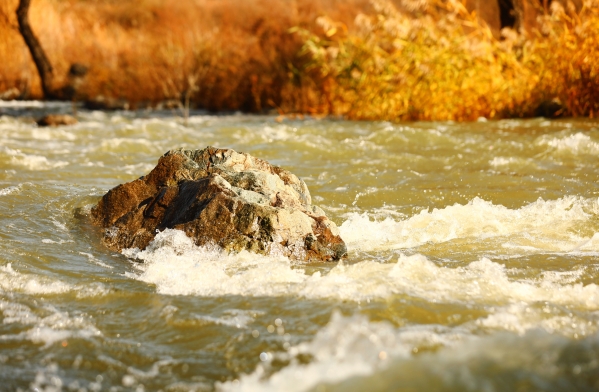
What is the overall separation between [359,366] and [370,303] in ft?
3.43

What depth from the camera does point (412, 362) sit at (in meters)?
2.83

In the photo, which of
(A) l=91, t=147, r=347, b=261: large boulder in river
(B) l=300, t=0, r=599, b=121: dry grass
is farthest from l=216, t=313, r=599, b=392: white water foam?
(B) l=300, t=0, r=599, b=121: dry grass

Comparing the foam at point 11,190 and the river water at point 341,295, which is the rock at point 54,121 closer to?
the river water at point 341,295

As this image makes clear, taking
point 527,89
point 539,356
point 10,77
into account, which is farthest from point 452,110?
point 10,77

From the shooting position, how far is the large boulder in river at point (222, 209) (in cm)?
466

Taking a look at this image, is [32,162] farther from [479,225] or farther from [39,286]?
[479,225]

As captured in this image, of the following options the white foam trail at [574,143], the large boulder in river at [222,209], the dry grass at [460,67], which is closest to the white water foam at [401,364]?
the large boulder in river at [222,209]

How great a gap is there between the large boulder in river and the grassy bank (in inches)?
247

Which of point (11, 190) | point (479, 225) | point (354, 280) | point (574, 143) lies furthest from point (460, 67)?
point (354, 280)

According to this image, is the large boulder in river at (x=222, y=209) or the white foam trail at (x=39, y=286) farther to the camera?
the large boulder in river at (x=222, y=209)

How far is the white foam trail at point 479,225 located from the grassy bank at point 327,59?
5.50m

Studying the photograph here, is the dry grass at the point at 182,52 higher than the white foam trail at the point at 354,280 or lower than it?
higher

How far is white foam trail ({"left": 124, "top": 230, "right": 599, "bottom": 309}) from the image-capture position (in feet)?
12.8

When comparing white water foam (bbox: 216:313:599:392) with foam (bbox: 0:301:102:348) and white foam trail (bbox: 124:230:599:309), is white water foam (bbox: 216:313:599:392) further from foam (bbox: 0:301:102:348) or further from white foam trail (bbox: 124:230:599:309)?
foam (bbox: 0:301:102:348)
